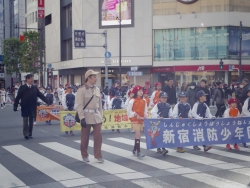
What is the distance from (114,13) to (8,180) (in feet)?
147

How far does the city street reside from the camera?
789 cm

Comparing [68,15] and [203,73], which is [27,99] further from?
[68,15]

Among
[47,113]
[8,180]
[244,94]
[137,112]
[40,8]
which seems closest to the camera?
[8,180]

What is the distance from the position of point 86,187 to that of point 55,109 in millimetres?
11794

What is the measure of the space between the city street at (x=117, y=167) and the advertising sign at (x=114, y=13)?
3915 cm

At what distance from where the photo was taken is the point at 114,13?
51.7 metres

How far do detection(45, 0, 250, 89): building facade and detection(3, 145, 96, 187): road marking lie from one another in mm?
33056

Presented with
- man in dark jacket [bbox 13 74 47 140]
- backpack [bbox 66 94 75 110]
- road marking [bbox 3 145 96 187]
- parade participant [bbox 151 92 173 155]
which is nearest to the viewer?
road marking [bbox 3 145 96 187]

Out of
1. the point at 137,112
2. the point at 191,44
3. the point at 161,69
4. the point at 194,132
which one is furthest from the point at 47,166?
the point at 161,69

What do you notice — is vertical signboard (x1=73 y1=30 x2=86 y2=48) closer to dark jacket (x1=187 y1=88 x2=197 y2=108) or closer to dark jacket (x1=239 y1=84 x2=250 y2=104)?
dark jacket (x1=187 y1=88 x2=197 y2=108)

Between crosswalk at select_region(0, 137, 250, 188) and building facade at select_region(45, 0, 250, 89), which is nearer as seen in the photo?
crosswalk at select_region(0, 137, 250, 188)

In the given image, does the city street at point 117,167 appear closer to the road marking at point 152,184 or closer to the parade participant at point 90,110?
the road marking at point 152,184

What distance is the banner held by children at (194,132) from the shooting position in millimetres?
10875

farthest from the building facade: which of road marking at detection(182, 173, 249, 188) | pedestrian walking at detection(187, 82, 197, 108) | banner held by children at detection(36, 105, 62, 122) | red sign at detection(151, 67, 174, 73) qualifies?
road marking at detection(182, 173, 249, 188)
